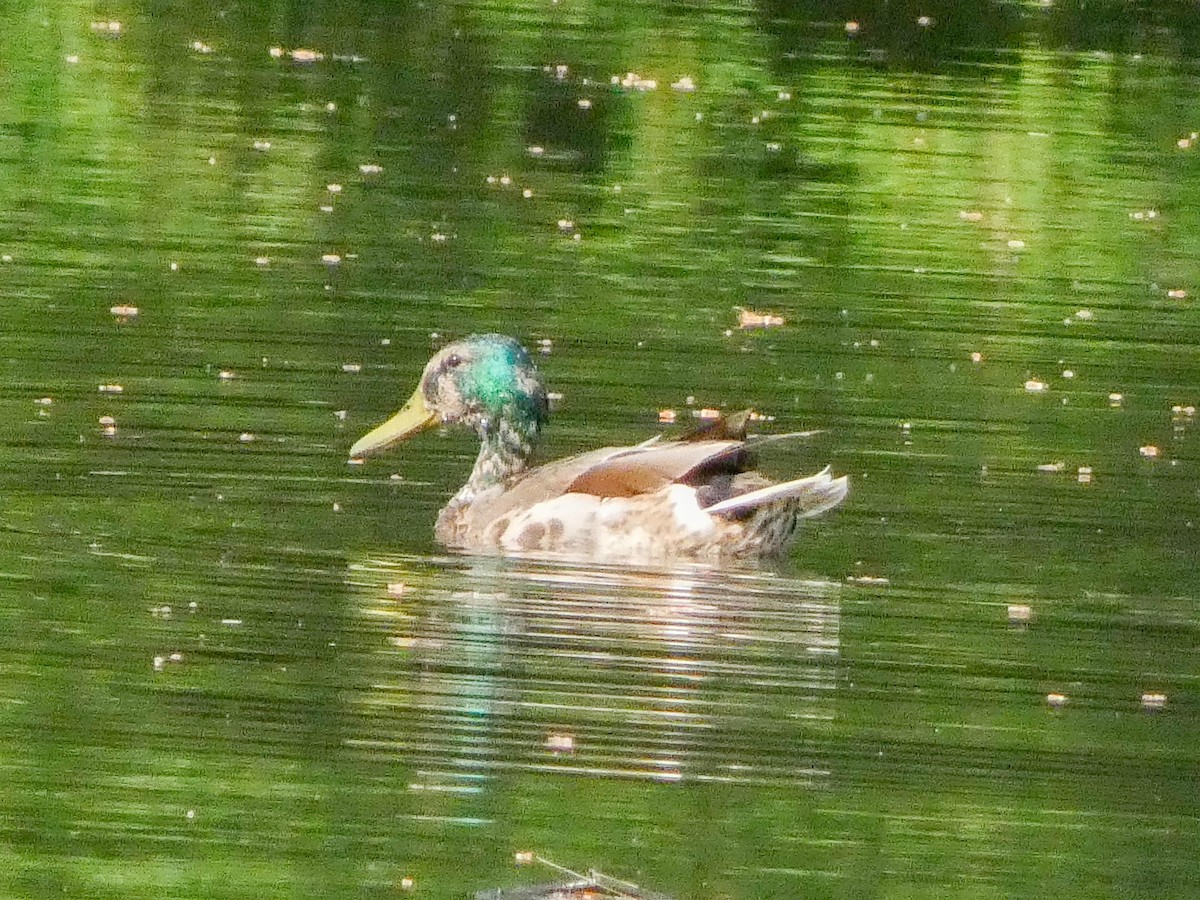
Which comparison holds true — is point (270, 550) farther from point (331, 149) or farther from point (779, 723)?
point (331, 149)

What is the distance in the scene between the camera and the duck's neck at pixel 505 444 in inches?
460

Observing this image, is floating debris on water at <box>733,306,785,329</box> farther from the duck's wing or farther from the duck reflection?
the duck reflection

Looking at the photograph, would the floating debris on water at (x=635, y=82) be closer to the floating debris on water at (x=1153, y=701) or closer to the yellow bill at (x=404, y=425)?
the yellow bill at (x=404, y=425)

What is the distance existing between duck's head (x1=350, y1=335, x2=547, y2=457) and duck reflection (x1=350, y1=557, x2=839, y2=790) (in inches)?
41.2

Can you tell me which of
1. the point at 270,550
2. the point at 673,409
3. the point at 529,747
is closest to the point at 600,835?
the point at 529,747

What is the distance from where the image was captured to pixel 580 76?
2277 cm

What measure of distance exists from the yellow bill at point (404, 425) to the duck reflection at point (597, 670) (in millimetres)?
1067

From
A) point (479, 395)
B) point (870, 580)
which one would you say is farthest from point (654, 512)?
point (479, 395)

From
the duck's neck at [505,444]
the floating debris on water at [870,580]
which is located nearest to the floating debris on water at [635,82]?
the duck's neck at [505,444]

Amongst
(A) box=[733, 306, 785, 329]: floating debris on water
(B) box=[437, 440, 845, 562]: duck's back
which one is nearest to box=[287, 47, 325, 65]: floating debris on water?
(A) box=[733, 306, 785, 329]: floating debris on water

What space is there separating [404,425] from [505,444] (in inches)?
13.4

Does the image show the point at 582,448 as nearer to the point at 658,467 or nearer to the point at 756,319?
the point at 658,467

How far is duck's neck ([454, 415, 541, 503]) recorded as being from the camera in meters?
11.7

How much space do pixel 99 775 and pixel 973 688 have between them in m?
2.29
